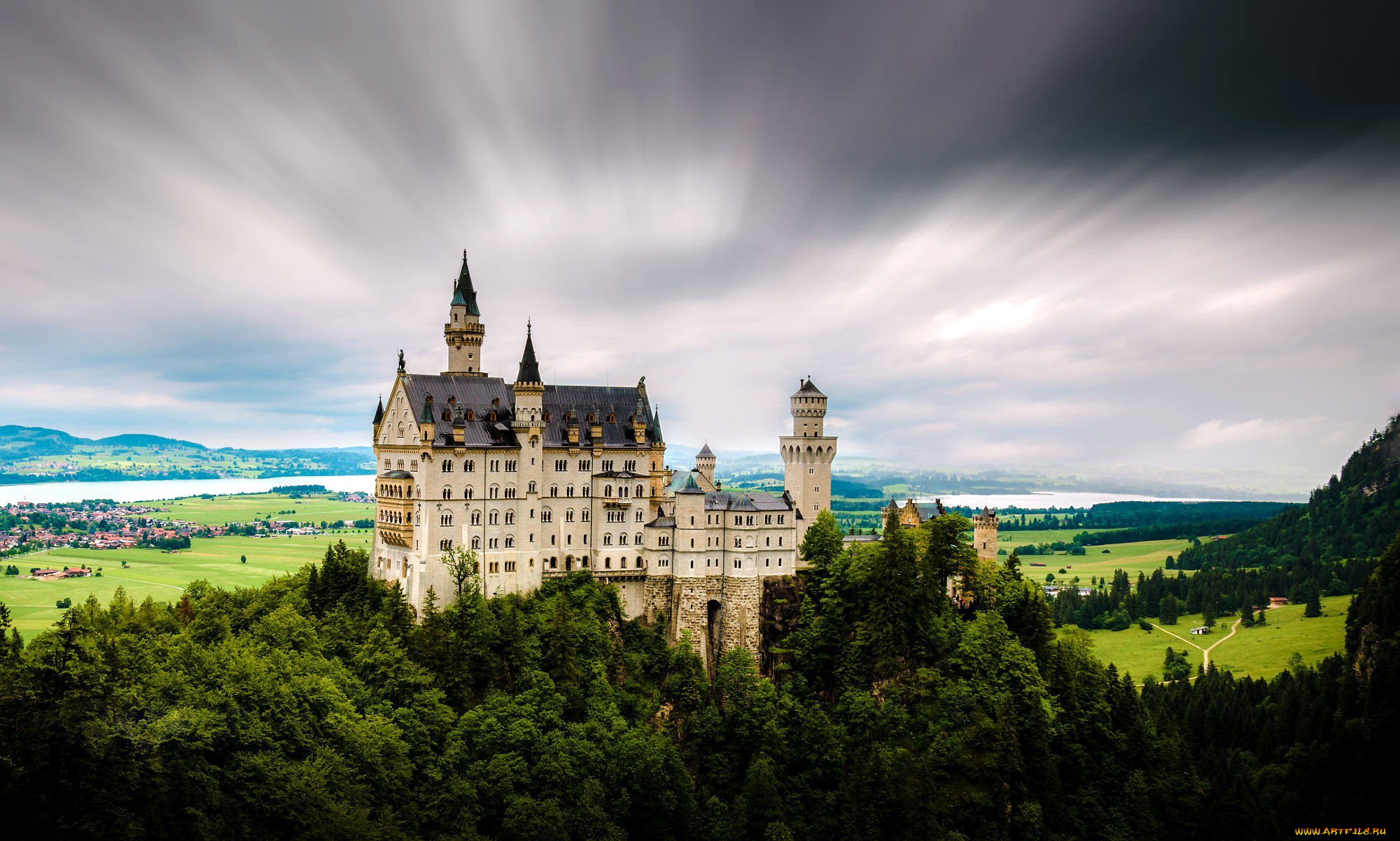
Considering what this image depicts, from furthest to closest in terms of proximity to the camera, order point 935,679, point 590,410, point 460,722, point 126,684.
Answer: point 590,410, point 935,679, point 460,722, point 126,684

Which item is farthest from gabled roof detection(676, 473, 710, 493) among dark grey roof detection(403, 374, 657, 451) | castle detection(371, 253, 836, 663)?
dark grey roof detection(403, 374, 657, 451)

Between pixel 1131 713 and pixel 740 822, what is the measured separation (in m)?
36.1

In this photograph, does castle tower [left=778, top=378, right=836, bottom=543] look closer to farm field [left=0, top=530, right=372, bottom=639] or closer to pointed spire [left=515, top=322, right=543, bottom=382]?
pointed spire [left=515, top=322, right=543, bottom=382]

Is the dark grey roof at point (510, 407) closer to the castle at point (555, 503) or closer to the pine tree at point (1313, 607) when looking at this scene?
the castle at point (555, 503)

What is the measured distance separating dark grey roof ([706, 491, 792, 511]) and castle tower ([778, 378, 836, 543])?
512 centimetres

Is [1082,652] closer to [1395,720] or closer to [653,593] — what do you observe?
[1395,720]

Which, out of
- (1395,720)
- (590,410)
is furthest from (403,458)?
(1395,720)

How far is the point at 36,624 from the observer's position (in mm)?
107938

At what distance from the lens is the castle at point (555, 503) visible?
7769 centimetres

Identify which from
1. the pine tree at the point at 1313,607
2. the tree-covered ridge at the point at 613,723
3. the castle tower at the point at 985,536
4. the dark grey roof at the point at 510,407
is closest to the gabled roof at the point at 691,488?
the dark grey roof at the point at 510,407

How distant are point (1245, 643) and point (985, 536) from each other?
80.4 m

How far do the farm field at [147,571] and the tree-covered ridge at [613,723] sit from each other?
5134 cm

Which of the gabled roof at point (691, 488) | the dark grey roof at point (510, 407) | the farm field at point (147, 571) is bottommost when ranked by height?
the farm field at point (147, 571)

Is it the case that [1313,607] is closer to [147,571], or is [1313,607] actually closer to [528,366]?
[528,366]
